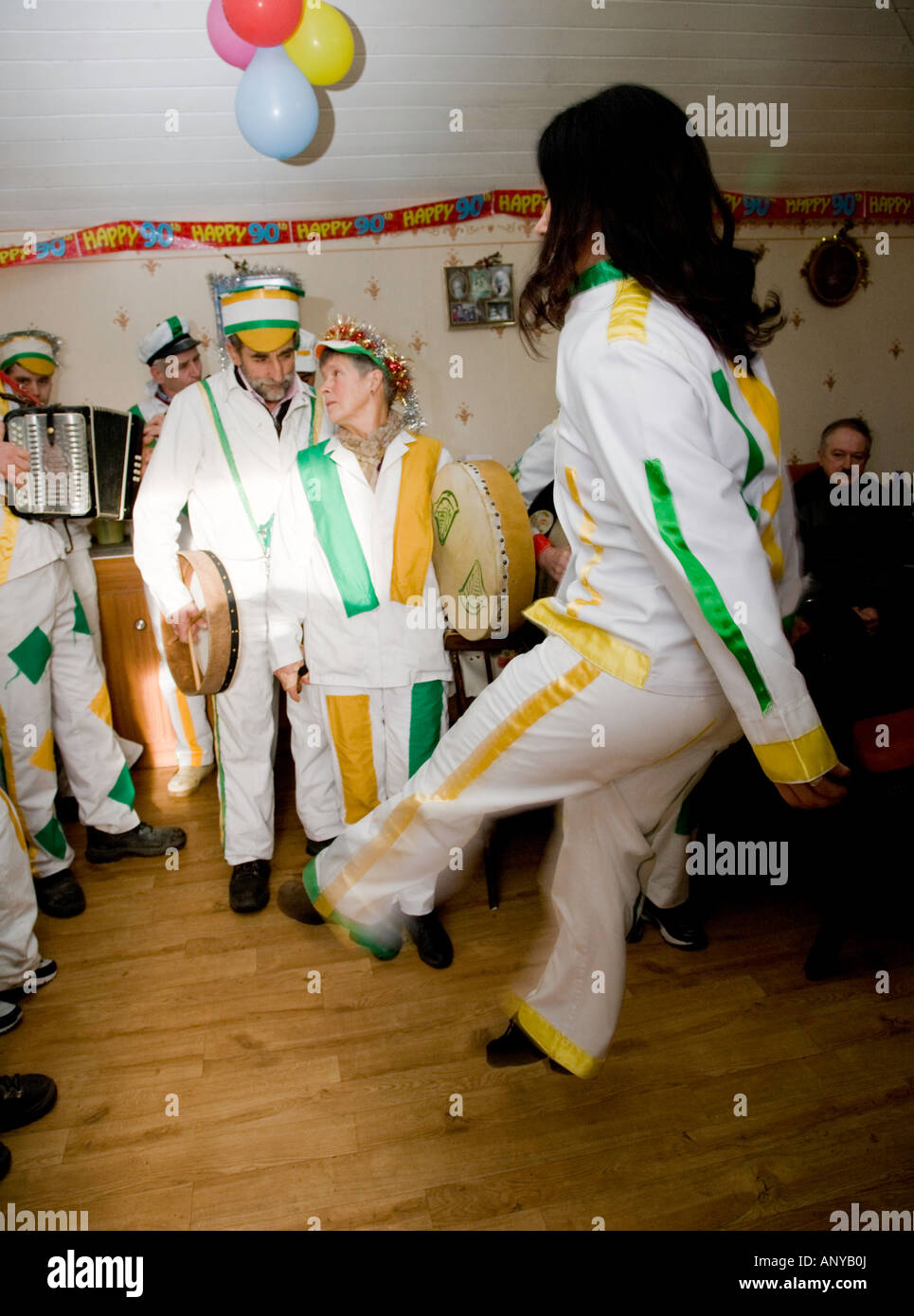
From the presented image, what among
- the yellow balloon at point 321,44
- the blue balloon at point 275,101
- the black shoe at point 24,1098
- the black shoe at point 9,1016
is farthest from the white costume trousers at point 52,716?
the yellow balloon at point 321,44

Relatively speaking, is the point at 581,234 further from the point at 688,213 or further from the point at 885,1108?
the point at 885,1108

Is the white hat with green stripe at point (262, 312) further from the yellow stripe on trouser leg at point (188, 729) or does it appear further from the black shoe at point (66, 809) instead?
the black shoe at point (66, 809)

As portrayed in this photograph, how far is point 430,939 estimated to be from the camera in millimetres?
2182

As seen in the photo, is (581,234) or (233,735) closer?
(581,234)

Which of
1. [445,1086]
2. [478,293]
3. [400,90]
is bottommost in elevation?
[445,1086]

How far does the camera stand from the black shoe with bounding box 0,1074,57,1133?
172 cm

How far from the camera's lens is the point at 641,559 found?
4.24 ft

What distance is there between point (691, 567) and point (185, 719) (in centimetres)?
262

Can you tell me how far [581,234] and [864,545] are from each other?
7.11ft

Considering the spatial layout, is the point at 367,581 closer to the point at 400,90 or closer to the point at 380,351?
the point at 380,351

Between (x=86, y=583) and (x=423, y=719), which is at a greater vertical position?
(x=86, y=583)

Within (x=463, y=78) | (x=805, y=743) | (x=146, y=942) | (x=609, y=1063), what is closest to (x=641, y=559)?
(x=805, y=743)

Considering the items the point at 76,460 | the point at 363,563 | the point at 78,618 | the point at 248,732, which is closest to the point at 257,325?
the point at 76,460
